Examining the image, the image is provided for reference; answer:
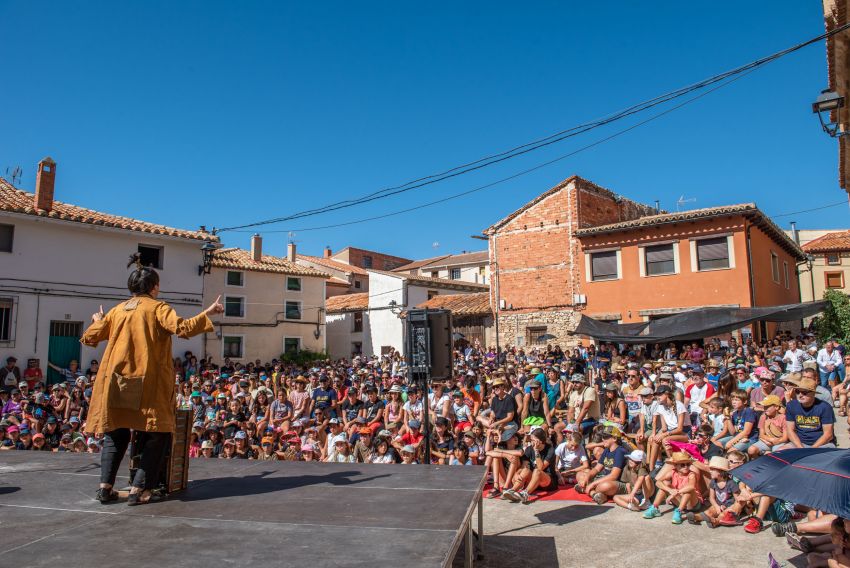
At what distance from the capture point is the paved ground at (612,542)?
539cm

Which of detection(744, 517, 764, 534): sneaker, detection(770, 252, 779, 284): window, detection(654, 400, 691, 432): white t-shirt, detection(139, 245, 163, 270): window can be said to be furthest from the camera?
detection(139, 245, 163, 270): window

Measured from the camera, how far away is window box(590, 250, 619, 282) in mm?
20094

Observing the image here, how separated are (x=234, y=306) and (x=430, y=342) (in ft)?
70.4

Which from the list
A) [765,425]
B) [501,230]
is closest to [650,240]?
[501,230]

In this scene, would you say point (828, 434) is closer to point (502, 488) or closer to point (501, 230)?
point (502, 488)

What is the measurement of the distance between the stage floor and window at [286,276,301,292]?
982 inches

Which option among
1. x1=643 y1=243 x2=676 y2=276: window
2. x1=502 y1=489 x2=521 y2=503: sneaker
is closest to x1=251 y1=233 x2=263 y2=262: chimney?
x1=643 y1=243 x2=676 y2=276: window

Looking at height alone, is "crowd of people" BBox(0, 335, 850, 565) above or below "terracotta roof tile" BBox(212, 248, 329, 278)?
below

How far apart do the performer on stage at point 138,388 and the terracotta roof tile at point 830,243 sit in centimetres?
4089

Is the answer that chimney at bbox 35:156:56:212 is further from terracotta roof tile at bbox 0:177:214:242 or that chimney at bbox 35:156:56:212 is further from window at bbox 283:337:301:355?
window at bbox 283:337:301:355

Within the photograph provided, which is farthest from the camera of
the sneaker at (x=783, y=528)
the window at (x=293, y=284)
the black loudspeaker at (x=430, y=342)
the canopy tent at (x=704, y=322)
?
the window at (x=293, y=284)

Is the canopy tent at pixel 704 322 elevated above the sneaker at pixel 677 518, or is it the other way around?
the canopy tent at pixel 704 322

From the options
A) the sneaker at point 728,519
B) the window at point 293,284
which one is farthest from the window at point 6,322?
the sneaker at point 728,519

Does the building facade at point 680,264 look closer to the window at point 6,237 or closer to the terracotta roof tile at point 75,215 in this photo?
→ the terracotta roof tile at point 75,215
